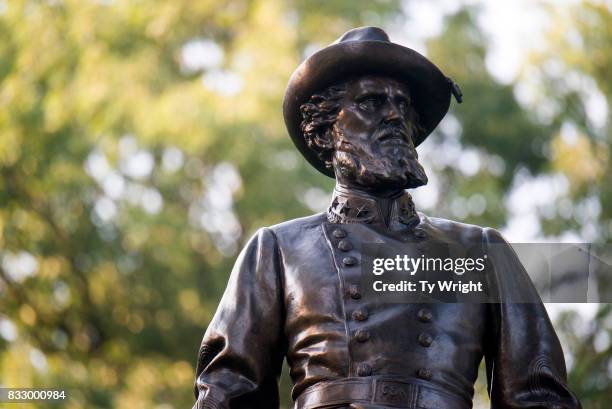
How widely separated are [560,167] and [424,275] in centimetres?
1033

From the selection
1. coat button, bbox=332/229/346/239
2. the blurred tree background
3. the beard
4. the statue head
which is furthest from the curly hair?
the blurred tree background

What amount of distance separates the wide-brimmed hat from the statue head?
0.10 ft

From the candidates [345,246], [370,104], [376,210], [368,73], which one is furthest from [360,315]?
[368,73]

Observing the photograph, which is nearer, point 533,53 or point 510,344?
point 510,344

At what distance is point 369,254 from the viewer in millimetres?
4629

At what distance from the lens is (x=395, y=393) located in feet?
14.0

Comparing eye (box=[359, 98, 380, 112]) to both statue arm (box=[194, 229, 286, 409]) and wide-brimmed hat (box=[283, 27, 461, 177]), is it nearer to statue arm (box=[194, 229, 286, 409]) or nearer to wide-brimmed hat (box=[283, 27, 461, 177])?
wide-brimmed hat (box=[283, 27, 461, 177])

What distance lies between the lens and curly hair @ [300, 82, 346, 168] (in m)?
4.83

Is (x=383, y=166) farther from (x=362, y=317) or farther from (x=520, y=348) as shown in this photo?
(x=520, y=348)

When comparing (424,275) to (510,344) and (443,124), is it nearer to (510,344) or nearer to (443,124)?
(510,344)

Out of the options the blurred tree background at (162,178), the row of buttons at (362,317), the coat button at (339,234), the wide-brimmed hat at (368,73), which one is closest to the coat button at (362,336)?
the row of buttons at (362,317)

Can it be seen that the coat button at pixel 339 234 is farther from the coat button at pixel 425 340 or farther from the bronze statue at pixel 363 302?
the coat button at pixel 425 340

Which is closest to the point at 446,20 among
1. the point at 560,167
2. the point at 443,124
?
the point at 443,124

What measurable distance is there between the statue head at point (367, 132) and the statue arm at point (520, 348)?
416 millimetres
